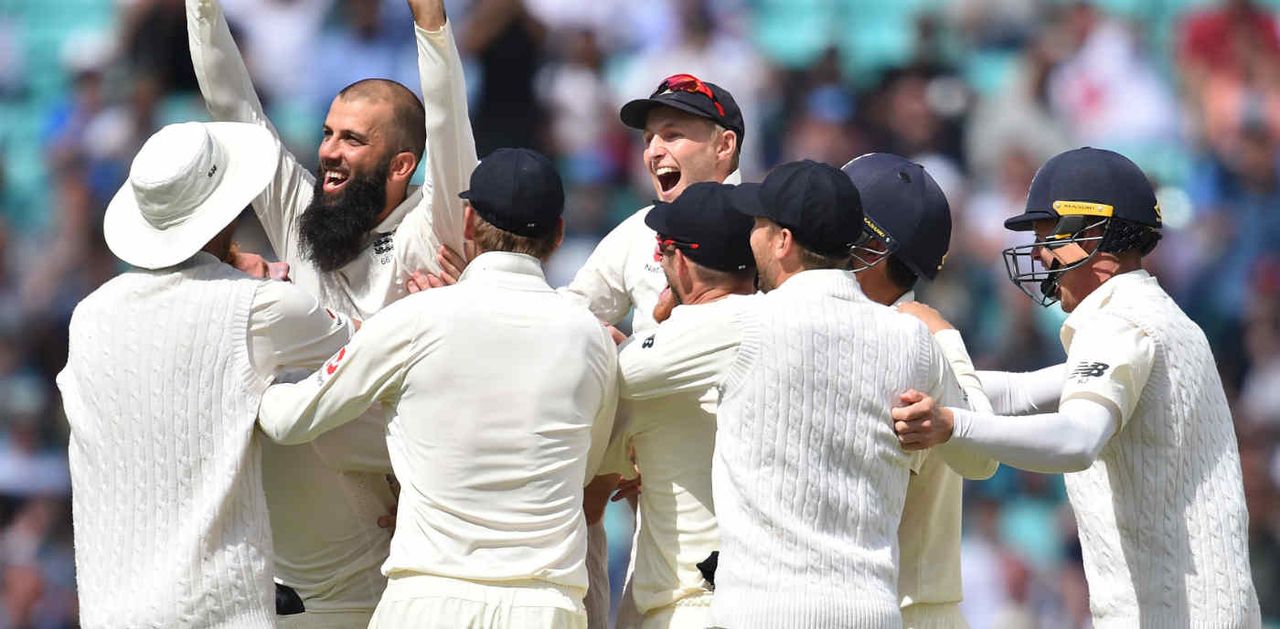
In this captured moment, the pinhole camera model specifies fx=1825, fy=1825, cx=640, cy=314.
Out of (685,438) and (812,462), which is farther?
(685,438)

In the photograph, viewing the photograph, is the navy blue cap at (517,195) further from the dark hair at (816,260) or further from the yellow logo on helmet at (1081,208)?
the yellow logo on helmet at (1081,208)

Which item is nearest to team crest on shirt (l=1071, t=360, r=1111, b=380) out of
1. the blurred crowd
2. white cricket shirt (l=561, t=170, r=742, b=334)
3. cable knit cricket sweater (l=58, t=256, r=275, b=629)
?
white cricket shirt (l=561, t=170, r=742, b=334)

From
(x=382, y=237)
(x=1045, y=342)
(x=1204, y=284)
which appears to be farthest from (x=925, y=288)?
(x=382, y=237)

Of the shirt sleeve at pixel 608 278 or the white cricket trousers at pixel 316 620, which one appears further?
the shirt sleeve at pixel 608 278

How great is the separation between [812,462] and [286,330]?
125 centimetres

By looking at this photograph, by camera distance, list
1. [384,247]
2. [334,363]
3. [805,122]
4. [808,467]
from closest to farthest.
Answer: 1. [808,467]
2. [334,363]
3. [384,247]
4. [805,122]

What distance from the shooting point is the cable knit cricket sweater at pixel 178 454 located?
4125mm

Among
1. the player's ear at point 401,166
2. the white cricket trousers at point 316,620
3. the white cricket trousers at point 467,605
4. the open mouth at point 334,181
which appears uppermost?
the player's ear at point 401,166

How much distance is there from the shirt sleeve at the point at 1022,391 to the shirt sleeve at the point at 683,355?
997mm

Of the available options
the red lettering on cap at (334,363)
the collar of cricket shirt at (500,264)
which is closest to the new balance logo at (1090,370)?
the collar of cricket shirt at (500,264)

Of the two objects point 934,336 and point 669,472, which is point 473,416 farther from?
point 934,336

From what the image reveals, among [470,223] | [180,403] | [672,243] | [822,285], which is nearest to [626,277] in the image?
[672,243]

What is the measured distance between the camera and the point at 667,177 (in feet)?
17.2

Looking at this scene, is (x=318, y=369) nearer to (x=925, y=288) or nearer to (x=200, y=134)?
(x=200, y=134)
